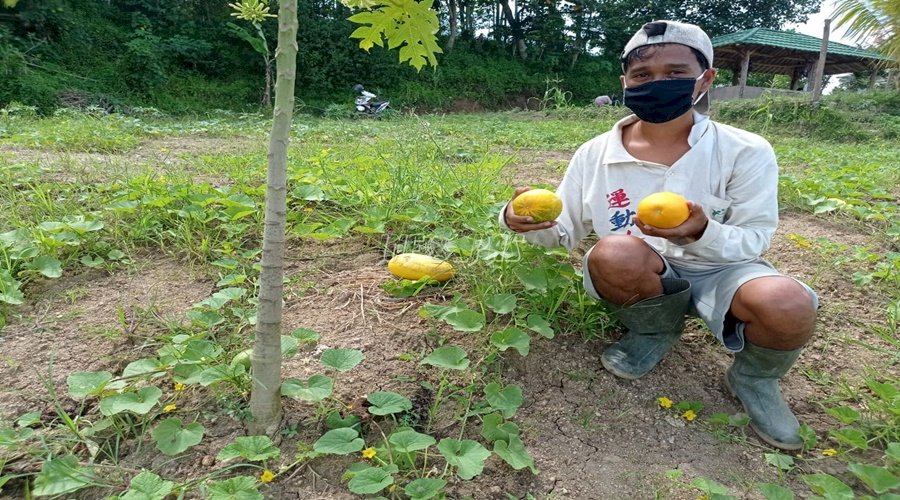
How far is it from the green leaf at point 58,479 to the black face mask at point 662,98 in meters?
1.94

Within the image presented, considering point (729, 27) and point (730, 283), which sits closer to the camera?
point (730, 283)

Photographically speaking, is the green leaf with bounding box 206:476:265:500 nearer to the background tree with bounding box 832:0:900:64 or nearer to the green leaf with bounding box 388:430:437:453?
the green leaf with bounding box 388:430:437:453

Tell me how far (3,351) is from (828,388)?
2866 millimetres

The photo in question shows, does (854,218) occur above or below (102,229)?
above

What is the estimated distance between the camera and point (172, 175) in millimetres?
3305

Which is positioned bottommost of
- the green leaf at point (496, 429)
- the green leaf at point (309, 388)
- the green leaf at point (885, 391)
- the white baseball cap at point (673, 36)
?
the green leaf at point (496, 429)

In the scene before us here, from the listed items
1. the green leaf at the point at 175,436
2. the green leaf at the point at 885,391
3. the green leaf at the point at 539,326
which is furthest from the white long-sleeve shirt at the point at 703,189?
the green leaf at the point at 175,436

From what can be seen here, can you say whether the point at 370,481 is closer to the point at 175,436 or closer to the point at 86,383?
the point at 175,436

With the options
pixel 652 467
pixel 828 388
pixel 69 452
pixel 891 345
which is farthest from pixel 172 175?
pixel 891 345

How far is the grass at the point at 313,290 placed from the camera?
1355 millimetres

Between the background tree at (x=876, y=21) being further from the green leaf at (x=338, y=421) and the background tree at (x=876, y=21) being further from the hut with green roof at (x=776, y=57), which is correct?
the green leaf at (x=338, y=421)

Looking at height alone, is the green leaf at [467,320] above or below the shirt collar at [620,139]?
below

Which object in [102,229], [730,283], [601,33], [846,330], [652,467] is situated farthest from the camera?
[601,33]

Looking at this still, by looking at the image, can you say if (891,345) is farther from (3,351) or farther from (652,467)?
(3,351)
